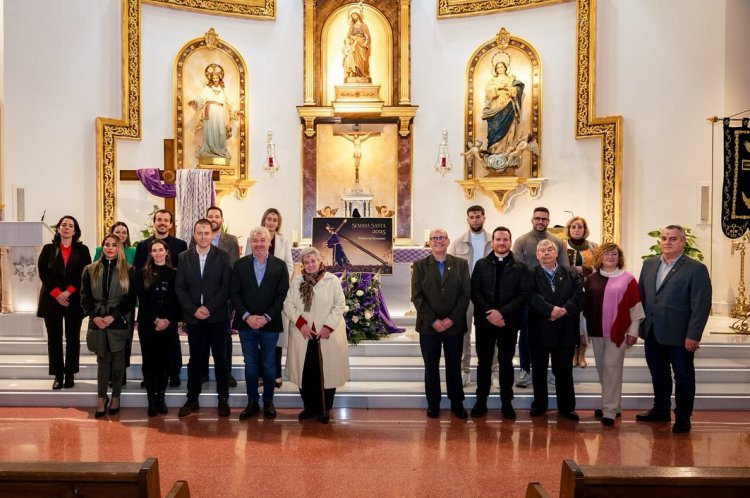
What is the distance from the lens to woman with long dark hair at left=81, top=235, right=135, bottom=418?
562cm

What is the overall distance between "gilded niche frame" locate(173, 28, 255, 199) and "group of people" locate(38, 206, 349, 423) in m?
5.59

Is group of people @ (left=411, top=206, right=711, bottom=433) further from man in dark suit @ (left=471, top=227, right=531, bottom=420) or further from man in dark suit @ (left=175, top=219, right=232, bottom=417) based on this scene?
man in dark suit @ (left=175, top=219, right=232, bottom=417)

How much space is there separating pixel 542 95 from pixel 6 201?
26.3 feet

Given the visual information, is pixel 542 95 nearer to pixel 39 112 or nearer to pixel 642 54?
pixel 642 54

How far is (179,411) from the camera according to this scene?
18.6ft

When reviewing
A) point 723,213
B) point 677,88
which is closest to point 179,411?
point 723,213

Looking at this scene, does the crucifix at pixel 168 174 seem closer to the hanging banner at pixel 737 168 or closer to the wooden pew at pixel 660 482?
the hanging banner at pixel 737 168

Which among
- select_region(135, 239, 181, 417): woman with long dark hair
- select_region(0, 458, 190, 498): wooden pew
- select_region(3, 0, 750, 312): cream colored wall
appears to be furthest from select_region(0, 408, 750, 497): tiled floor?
select_region(3, 0, 750, 312): cream colored wall

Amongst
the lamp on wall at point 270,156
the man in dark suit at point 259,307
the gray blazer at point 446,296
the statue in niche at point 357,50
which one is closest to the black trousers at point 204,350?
the man in dark suit at point 259,307

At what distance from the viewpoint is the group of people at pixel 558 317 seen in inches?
213

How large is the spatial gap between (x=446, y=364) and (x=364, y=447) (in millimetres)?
1140

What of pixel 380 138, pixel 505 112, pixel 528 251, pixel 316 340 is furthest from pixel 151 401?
pixel 505 112

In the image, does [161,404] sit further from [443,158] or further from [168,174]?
[443,158]

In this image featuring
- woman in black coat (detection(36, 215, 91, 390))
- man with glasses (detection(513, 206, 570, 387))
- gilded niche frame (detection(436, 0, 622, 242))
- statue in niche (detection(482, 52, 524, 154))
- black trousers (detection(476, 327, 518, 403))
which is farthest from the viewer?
statue in niche (detection(482, 52, 524, 154))
